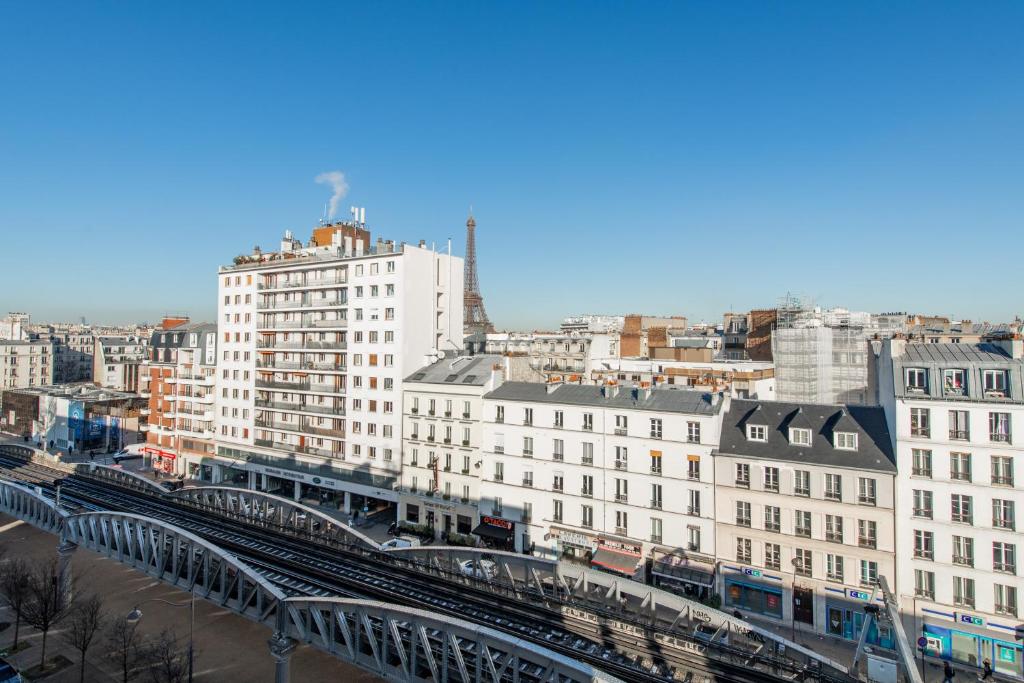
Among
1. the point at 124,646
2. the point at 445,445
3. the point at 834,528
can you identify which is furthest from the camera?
the point at 445,445

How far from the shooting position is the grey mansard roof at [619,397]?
134 feet

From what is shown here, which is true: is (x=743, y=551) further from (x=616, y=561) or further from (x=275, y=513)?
(x=275, y=513)

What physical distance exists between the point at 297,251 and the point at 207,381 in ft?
67.5

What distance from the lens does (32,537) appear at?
2105 inches

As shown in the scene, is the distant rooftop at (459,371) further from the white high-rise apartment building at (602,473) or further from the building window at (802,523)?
the building window at (802,523)

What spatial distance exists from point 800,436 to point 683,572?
1166 centimetres

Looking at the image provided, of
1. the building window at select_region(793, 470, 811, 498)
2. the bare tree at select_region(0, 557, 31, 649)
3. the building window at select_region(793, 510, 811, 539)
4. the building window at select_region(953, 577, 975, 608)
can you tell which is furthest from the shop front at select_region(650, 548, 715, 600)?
the bare tree at select_region(0, 557, 31, 649)

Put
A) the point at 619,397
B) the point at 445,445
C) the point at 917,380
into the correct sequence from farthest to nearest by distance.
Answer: the point at 445,445, the point at 619,397, the point at 917,380

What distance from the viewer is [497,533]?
46125 millimetres

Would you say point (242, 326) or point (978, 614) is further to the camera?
A: point (242, 326)

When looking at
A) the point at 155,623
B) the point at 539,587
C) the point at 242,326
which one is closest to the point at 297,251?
the point at 242,326

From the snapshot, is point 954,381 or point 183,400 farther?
point 183,400

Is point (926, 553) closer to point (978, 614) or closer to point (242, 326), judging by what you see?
point (978, 614)

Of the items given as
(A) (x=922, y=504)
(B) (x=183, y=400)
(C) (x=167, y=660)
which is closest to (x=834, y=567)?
(A) (x=922, y=504)
